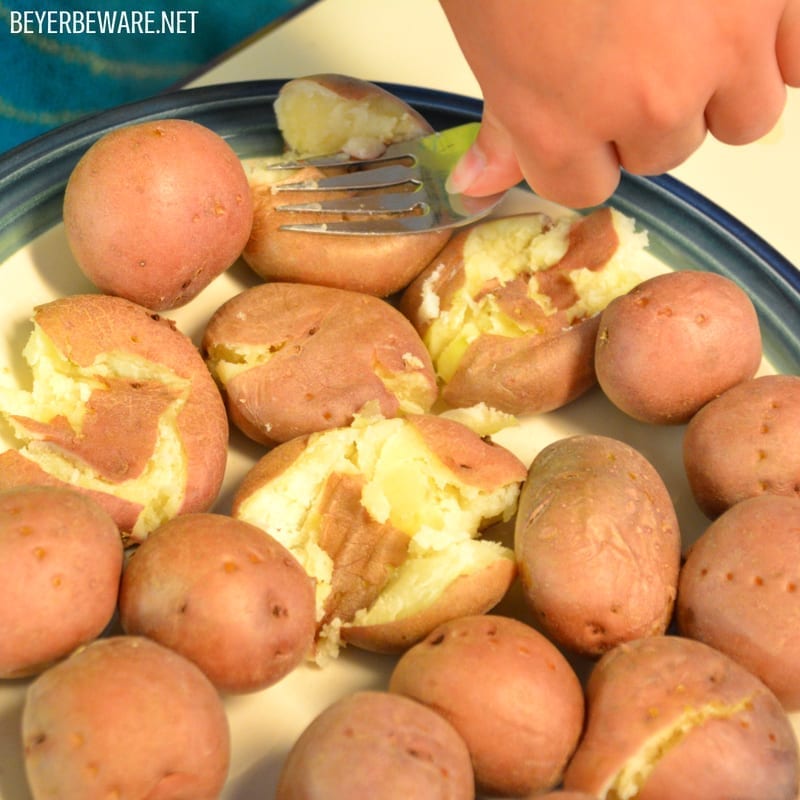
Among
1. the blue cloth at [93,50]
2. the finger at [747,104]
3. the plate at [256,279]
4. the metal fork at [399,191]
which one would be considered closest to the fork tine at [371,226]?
Result: the metal fork at [399,191]

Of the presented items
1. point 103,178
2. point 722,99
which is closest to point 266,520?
point 103,178

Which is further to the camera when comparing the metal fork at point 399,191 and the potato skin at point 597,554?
the metal fork at point 399,191

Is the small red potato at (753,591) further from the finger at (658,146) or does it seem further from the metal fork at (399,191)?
the metal fork at (399,191)

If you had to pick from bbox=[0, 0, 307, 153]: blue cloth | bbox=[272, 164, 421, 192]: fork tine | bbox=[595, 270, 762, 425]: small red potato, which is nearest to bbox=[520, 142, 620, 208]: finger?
bbox=[595, 270, 762, 425]: small red potato

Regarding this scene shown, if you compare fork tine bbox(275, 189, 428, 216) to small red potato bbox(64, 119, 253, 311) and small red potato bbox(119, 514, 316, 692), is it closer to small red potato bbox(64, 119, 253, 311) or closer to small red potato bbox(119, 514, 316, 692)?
small red potato bbox(64, 119, 253, 311)

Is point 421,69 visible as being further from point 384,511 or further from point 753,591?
point 753,591

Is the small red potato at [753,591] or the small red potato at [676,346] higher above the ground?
the small red potato at [676,346]

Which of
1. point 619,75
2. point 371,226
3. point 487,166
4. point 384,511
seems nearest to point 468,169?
point 487,166

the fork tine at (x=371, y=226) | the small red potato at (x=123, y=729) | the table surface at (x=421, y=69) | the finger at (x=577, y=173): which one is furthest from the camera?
the table surface at (x=421, y=69)
